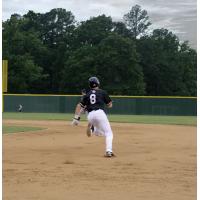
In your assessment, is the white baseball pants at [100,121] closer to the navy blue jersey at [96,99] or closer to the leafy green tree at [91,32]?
the navy blue jersey at [96,99]

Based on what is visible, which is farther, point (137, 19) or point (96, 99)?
point (137, 19)

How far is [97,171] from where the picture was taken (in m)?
7.99

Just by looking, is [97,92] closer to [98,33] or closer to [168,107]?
[168,107]

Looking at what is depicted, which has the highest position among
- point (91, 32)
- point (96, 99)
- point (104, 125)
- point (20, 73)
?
point (91, 32)

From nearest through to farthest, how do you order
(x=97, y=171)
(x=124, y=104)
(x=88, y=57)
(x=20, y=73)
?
(x=97, y=171), (x=124, y=104), (x=20, y=73), (x=88, y=57)

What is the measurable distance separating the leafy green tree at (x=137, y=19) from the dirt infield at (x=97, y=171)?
258 ft

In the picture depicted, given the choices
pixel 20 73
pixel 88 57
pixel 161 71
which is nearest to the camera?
pixel 20 73

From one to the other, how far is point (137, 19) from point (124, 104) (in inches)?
2116

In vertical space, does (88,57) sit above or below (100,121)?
above

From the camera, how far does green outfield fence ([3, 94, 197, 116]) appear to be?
39031 mm

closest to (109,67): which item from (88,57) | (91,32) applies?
(88,57)

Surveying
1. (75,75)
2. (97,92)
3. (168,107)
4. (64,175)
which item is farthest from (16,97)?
(64,175)

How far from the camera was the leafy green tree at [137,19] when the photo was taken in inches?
3556

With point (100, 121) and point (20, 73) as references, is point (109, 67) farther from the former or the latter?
point (100, 121)
